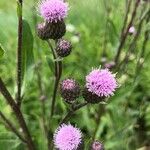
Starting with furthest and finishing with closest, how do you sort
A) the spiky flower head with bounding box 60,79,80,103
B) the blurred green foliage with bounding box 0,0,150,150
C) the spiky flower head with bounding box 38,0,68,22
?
the blurred green foliage with bounding box 0,0,150,150 → the spiky flower head with bounding box 38,0,68,22 → the spiky flower head with bounding box 60,79,80,103

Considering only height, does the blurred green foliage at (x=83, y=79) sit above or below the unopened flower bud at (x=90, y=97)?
above

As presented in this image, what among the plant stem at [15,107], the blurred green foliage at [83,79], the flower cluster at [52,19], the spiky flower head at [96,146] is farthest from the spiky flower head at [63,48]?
the spiky flower head at [96,146]

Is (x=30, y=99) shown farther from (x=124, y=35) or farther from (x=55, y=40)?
(x=55, y=40)

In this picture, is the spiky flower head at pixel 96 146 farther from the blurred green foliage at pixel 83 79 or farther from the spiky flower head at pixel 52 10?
the spiky flower head at pixel 52 10

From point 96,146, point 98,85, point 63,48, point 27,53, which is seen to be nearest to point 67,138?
point 96,146

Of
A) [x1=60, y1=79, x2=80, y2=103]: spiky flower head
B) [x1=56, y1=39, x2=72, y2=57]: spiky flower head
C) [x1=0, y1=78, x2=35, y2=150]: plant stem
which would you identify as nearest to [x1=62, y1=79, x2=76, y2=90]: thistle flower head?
[x1=60, y1=79, x2=80, y2=103]: spiky flower head

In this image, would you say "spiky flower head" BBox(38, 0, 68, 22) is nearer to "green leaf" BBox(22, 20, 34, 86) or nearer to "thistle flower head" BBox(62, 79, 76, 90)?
"green leaf" BBox(22, 20, 34, 86)
